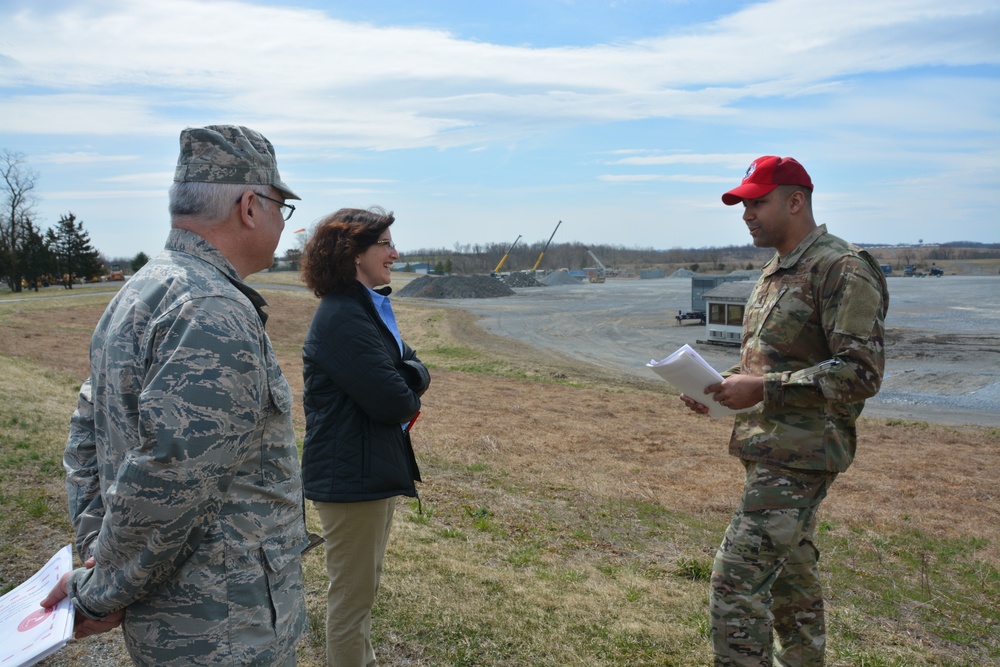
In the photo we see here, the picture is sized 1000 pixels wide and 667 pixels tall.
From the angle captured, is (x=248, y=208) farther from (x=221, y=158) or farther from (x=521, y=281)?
(x=521, y=281)

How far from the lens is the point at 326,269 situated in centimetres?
322

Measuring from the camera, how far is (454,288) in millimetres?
57625

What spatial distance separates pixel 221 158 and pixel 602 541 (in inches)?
173

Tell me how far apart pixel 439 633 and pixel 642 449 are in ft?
28.8

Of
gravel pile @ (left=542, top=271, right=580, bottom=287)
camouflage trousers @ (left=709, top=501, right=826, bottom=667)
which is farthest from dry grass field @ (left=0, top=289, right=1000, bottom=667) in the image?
gravel pile @ (left=542, top=271, right=580, bottom=287)

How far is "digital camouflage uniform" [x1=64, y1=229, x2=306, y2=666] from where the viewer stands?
175cm

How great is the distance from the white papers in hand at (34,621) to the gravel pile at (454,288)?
54840mm

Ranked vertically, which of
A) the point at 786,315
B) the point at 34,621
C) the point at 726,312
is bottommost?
the point at 726,312

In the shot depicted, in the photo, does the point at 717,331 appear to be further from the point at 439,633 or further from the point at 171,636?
the point at 171,636

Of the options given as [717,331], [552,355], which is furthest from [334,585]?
[717,331]

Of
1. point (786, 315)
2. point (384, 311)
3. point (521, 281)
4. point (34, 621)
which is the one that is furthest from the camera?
point (521, 281)

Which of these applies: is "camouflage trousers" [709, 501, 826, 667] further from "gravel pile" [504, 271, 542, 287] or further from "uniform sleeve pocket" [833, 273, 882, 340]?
"gravel pile" [504, 271, 542, 287]

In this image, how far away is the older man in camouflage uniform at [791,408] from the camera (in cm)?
292

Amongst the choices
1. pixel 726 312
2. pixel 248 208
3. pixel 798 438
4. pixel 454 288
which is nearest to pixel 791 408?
pixel 798 438
